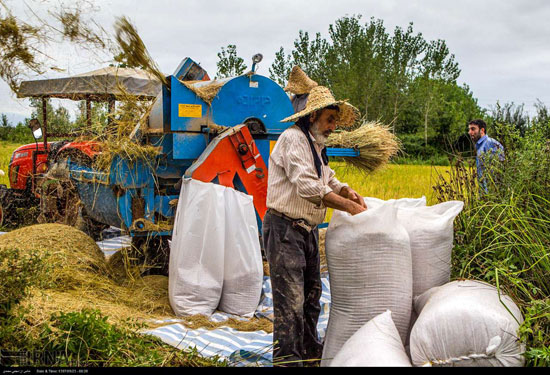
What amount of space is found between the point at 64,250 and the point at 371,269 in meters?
2.81

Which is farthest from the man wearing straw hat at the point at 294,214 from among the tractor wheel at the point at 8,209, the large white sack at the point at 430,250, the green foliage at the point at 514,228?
the tractor wheel at the point at 8,209

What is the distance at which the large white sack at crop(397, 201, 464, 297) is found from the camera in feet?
10.2

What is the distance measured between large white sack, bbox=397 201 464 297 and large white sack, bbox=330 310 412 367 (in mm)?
686

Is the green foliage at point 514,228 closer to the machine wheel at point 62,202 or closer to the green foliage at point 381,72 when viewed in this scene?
the machine wheel at point 62,202

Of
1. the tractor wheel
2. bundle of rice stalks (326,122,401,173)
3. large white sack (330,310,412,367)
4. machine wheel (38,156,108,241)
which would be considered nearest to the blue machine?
bundle of rice stalks (326,122,401,173)

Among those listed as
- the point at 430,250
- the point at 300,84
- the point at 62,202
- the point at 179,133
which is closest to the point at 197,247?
the point at 179,133

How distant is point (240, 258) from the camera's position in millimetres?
4512

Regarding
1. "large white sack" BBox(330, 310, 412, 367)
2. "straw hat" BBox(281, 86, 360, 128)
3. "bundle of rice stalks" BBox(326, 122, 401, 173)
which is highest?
"straw hat" BBox(281, 86, 360, 128)

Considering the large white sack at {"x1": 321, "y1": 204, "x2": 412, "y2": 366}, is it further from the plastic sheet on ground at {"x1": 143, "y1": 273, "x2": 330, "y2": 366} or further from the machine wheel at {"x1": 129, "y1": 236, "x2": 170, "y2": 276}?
the machine wheel at {"x1": 129, "y1": 236, "x2": 170, "y2": 276}

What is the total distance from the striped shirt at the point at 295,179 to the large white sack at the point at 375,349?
2.93ft

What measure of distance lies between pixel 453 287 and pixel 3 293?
7.61 ft

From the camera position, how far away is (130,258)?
5.11 metres

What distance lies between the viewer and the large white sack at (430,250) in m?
3.12

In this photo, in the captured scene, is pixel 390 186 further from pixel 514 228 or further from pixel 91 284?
pixel 514 228
